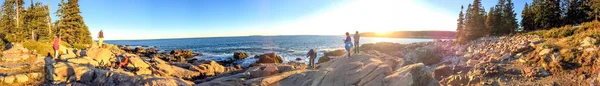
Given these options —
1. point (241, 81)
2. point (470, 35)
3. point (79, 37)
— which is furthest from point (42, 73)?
point (470, 35)

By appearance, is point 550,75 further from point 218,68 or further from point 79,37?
point 79,37

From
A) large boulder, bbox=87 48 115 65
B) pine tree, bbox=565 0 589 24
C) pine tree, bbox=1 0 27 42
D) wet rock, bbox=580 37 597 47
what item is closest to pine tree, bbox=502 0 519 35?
pine tree, bbox=565 0 589 24

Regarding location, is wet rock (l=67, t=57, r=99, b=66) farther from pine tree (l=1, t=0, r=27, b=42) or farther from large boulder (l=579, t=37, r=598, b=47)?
large boulder (l=579, t=37, r=598, b=47)

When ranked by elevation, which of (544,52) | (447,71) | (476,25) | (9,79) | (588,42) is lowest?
(447,71)

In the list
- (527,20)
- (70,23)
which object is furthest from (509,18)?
(70,23)

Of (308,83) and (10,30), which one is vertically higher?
(10,30)

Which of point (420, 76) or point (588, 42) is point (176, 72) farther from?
point (588, 42)

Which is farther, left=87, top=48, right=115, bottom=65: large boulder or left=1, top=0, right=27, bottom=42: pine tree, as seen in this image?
left=1, top=0, right=27, bottom=42: pine tree

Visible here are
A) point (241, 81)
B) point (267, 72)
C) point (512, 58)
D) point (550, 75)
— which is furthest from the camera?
point (267, 72)

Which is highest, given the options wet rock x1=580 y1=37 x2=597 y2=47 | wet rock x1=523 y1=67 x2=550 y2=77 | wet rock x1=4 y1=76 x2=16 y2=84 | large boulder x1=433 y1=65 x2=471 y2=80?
wet rock x1=580 y1=37 x2=597 y2=47

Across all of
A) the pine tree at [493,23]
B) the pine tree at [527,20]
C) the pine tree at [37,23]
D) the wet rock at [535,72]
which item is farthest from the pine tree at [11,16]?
the pine tree at [527,20]

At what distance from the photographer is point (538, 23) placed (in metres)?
43.5

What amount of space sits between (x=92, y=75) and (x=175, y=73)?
15.9 ft

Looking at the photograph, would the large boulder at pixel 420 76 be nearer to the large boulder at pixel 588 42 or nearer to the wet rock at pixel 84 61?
the large boulder at pixel 588 42
